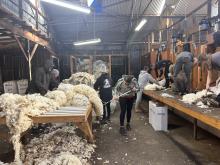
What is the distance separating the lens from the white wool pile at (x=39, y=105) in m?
5.24

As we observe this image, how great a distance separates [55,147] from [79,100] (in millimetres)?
1578

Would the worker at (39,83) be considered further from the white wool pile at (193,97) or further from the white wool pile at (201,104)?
the white wool pile at (201,104)

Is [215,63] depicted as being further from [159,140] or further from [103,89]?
[103,89]

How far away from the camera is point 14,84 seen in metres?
10.4

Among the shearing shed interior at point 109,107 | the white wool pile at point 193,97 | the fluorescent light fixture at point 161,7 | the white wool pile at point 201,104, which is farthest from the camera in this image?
the fluorescent light fixture at point 161,7

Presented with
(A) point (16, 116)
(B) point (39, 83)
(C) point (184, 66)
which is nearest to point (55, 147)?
(A) point (16, 116)

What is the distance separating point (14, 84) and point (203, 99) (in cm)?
709

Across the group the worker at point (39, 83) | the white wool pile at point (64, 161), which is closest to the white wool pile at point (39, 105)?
the white wool pile at point (64, 161)

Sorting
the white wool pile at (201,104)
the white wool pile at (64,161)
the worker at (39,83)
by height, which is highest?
the worker at (39,83)

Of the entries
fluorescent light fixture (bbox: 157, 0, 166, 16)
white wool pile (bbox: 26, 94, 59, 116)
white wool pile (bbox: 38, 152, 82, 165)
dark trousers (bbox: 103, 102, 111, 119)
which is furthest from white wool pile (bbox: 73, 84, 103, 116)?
fluorescent light fixture (bbox: 157, 0, 166, 16)

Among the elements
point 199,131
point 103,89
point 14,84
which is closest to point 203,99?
point 199,131

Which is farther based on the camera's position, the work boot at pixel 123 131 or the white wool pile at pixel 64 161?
the work boot at pixel 123 131

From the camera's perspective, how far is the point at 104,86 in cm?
903

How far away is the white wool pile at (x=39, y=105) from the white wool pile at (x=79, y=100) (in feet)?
3.40
